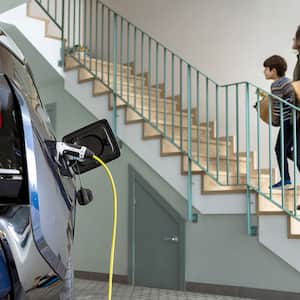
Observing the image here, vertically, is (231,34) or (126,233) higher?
(231,34)

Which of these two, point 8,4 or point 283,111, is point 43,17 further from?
point 283,111

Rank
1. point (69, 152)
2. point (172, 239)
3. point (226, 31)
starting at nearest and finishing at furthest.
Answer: point (69, 152) → point (172, 239) → point (226, 31)

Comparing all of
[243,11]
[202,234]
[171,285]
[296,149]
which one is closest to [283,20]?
[243,11]

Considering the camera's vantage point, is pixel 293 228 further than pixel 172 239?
No

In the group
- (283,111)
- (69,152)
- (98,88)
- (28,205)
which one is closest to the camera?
(28,205)

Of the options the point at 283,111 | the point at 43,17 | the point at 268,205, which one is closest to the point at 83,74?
the point at 43,17

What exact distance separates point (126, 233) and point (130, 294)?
2.64 feet

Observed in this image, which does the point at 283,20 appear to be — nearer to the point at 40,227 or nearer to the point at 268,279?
the point at 268,279

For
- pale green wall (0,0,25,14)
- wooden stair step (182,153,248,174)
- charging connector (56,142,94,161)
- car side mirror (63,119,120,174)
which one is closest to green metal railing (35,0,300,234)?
wooden stair step (182,153,248,174)

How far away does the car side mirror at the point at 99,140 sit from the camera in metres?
1.65

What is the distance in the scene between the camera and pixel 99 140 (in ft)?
5.47

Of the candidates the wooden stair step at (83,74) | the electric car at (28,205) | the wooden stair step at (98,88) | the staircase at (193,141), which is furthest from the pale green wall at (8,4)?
the electric car at (28,205)

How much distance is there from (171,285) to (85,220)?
53.2 inches

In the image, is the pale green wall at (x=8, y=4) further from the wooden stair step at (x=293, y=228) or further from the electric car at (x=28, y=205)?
the electric car at (x=28, y=205)
